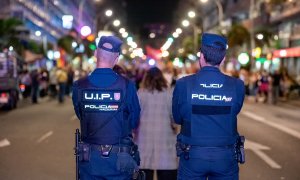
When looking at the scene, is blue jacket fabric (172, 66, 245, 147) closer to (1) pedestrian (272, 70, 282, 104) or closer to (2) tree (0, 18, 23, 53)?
(1) pedestrian (272, 70, 282, 104)

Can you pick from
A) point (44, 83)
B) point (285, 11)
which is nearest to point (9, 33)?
point (44, 83)

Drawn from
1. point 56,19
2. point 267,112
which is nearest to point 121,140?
point 267,112

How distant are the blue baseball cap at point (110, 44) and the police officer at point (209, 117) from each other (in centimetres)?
59

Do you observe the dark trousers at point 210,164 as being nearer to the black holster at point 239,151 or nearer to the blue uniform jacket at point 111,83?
the black holster at point 239,151

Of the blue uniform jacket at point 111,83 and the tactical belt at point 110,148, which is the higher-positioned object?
the blue uniform jacket at point 111,83

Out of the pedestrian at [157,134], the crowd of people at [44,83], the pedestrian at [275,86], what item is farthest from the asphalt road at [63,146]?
the pedestrian at [275,86]

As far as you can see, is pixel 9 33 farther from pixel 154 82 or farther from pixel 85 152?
pixel 85 152

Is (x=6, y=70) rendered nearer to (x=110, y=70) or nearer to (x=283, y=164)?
(x=283, y=164)

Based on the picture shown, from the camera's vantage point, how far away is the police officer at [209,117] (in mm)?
4613

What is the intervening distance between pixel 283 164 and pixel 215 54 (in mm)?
6894

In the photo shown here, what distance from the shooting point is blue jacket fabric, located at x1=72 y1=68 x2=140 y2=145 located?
4.65 meters

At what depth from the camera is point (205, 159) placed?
4.58 m

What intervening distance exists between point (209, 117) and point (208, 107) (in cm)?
8

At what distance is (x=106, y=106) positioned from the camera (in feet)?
15.3
